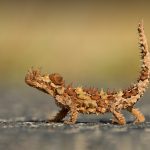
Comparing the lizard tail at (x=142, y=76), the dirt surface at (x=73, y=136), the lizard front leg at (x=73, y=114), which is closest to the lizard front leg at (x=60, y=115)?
the dirt surface at (x=73, y=136)

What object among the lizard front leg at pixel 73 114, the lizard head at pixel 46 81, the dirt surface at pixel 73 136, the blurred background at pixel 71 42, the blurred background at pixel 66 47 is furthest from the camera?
the blurred background at pixel 71 42

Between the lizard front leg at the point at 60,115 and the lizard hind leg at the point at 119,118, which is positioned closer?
the lizard hind leg at the point at 119,118

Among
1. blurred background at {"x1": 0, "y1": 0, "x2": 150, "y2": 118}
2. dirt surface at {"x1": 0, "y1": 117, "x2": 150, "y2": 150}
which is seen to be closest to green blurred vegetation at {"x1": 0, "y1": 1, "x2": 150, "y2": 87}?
blurred background at {"x1": 0, "y1": 0, "x2": 150, "y2": 118}

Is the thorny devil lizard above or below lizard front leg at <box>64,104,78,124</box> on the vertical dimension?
above

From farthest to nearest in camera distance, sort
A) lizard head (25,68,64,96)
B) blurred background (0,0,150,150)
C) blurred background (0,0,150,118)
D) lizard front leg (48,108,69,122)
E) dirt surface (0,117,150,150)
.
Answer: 1. blurred background (0,0,150,118)
2. blurred background (0,0,150,150)
3. lizard front leg (48,108,69,122)
4. lizard head (25,68,64,96)
5. dirt surface (0,117,150,150)

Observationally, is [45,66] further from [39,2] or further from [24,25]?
[39,2]

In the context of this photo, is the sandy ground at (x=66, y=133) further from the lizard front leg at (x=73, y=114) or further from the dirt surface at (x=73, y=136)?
the lizard front leg at (x=73, y=114)

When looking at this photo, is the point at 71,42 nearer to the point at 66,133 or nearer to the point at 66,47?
the point at 66,47

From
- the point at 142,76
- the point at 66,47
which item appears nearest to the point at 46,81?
the point at 142,76

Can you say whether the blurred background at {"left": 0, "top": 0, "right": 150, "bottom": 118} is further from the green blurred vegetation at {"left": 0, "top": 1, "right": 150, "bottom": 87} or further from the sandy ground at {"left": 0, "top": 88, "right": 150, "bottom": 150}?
the sandy ground at {"left": 0, "top": 88, "right": 150, "bottom": 150}
